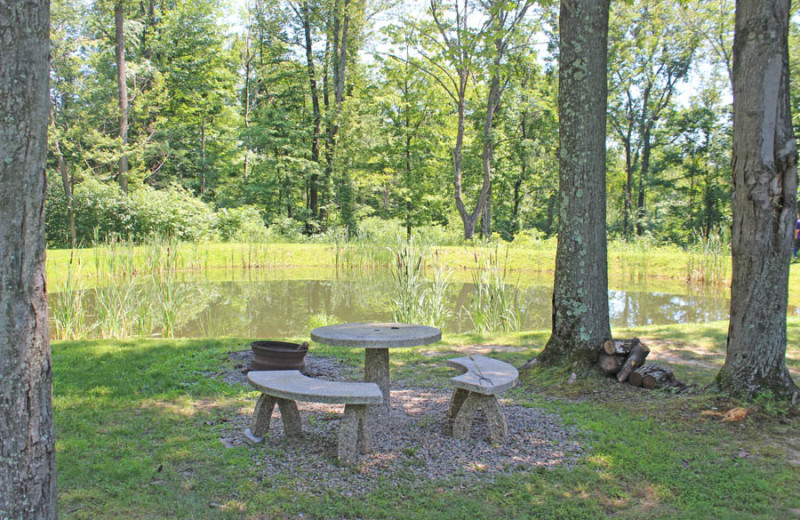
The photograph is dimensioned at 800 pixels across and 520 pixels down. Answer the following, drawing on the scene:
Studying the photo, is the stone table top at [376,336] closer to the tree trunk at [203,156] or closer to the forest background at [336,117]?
the forest background at [336,117]

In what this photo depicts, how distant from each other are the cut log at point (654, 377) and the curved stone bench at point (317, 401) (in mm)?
2276

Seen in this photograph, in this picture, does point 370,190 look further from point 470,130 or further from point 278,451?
point 278,451

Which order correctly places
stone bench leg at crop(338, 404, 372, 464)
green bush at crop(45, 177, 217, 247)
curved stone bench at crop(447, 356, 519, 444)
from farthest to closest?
green bush at crop(45, 177, 217, 247) < curved stone bench at crop(447, 356, 519, 444) < stone bench leg at crop(338, 404, 372, 464)

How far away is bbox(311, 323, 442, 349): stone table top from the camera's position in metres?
3.25

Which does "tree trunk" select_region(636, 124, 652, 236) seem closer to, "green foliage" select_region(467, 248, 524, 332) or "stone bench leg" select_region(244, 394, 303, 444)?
"green foliage" select_region(467, 248, 524, 332)

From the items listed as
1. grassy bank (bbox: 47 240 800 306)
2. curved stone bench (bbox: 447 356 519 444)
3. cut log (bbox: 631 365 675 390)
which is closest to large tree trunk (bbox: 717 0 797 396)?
cut log (bbox: 631 365 675 390)

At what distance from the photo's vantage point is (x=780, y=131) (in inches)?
133

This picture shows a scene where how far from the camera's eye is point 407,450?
120 inches

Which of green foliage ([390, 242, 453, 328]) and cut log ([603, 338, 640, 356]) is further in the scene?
green foliage ([390, 242, 453, 328])

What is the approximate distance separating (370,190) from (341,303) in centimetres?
1521

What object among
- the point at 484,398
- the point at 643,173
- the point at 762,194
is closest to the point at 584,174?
the point at 762,194

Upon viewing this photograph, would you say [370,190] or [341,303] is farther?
[370,190]

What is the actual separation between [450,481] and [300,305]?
682 centimetres

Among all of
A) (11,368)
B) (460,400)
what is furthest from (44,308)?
(460,400)
